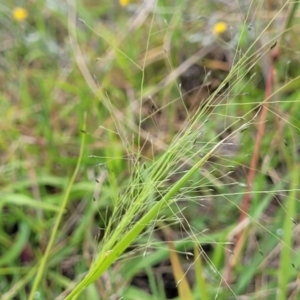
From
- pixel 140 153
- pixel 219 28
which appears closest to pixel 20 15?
pixel 219 28

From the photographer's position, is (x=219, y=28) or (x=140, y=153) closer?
(x=140, y=153)

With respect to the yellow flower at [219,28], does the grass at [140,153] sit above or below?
below

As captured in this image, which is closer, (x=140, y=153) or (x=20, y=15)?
(x=140, y=153)

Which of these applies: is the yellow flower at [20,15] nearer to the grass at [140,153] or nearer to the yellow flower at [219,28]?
the grass at [140,153]

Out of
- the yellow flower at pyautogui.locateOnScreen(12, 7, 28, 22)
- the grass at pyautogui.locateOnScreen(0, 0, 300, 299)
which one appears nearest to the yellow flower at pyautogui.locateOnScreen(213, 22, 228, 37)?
the grass at pyautogui.locateOnScreen(0, 0, 300, 299)

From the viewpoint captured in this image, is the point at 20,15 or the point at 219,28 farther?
Answer: the point at 20,15

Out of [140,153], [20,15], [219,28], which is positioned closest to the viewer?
[140,153]

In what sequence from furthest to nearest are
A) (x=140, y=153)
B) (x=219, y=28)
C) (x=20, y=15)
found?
(x=20, y=15) → (x=219, y=28) → (x=140, y=153)

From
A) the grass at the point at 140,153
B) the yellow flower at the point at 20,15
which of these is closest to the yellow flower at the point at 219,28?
the grass at the point at 140,153

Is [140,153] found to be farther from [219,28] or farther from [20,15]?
[20,15]
